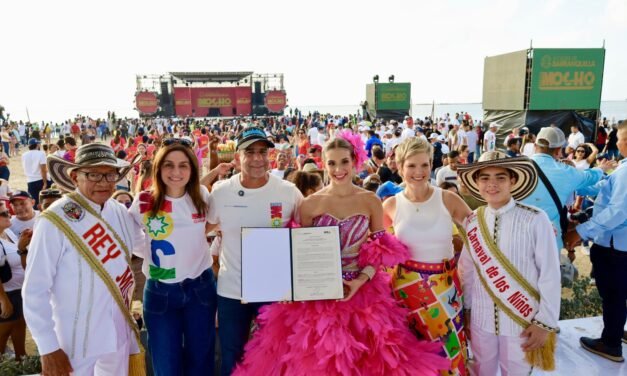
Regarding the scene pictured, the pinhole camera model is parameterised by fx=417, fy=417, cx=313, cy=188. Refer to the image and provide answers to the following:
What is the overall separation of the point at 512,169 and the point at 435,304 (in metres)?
0.94

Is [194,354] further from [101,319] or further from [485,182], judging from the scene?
[485,182]

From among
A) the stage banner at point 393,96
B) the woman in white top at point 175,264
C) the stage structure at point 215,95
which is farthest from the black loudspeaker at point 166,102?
the woman in white top at point 175,264

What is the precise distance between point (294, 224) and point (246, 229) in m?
0.39

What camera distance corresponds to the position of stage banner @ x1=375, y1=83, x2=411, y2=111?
78.9 ft

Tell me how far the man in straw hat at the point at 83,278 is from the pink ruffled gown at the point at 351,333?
2.69ft

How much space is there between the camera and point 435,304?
2545mm

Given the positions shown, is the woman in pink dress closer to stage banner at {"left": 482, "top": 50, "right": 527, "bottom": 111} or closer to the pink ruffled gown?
the pink ruffled gown

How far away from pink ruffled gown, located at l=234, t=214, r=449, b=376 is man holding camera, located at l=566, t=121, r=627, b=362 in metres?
1.81

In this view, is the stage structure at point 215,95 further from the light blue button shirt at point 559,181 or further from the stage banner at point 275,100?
the light blue button shirt at point 559,181

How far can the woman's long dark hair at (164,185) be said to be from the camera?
2578 mm

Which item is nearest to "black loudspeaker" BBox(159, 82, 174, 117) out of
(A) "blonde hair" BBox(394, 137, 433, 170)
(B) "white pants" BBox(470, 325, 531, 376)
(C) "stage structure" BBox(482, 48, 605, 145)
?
(C) "stage structure" BBox(482, 48, 605, 145)

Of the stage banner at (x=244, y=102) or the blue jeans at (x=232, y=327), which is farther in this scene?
the stage banner at (x=244, y=102)

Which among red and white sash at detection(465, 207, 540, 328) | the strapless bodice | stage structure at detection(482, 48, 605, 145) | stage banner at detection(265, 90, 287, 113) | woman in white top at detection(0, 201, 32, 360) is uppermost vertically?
stage banner at detection(265, 90, 287, 113)

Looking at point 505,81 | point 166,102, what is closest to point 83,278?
point 505,81
